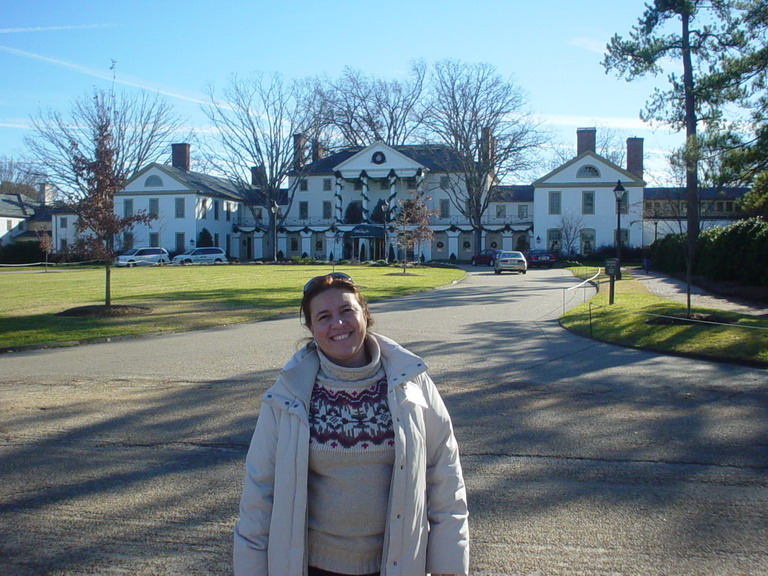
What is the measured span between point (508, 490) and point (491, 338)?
29.3ft

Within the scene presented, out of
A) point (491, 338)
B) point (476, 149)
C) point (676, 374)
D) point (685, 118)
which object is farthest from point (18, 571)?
point (476, 149)

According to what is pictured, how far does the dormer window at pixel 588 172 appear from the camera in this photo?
204ft

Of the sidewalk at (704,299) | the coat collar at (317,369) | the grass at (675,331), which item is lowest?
the grass at (675,331)

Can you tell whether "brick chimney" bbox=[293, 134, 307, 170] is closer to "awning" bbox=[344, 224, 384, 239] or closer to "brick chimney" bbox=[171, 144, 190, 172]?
"awning" bbox=[344, 224, 384, 239]

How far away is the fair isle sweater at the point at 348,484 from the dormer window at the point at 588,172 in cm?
6268

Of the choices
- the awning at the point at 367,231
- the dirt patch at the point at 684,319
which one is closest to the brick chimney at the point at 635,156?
the awning at the point at 367,231

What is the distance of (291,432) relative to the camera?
2.76m

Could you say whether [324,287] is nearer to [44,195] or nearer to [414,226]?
[414,226]

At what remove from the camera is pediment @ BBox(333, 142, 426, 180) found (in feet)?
218

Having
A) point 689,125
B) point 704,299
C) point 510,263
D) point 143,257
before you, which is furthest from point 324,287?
point 143,257

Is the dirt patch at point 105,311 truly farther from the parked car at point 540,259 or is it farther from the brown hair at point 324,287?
the parked car at point 540,259

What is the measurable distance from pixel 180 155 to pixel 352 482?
74491 millimetres

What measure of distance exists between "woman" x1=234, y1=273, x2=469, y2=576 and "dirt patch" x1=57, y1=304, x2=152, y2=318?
16.1m

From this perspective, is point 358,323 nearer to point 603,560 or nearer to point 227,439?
point 603,560
